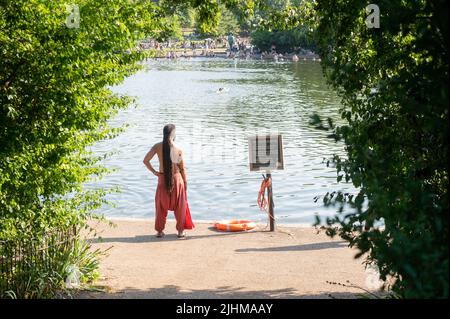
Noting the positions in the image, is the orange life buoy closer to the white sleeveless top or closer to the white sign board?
the white sign board

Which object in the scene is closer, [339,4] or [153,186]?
[339,4]

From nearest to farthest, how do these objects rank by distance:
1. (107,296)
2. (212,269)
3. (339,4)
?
(339,4), (107,296), (212,269)

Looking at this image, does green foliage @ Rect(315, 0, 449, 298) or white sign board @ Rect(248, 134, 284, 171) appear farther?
white sign board @ Rect(248, 134, 284, 171)

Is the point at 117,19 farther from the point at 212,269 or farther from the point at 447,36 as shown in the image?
the point at 447,36

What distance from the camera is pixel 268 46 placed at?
9794cm

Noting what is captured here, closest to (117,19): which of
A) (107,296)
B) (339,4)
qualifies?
(339,4)

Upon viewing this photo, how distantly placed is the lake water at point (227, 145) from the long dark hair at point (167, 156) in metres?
1.08

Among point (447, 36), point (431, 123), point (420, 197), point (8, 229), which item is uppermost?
point (447, 36)

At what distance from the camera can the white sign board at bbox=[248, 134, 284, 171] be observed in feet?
42.2

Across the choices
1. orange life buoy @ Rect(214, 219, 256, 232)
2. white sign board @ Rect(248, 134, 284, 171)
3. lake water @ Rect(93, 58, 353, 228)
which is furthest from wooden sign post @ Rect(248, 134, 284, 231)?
lake water @ Rect(93, 58, 353, 228)

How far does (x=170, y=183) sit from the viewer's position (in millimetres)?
11891

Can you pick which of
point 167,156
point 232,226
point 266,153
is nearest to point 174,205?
point 167,156

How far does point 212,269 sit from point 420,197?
670 cm

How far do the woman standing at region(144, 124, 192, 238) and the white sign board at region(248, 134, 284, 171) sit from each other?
5.17ft
